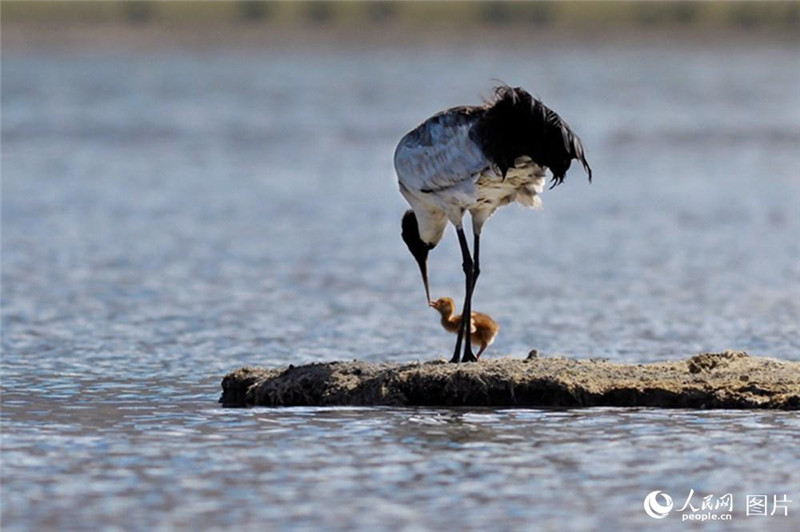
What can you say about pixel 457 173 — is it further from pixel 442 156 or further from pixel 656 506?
pixel 656 506

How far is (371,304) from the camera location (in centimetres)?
1544

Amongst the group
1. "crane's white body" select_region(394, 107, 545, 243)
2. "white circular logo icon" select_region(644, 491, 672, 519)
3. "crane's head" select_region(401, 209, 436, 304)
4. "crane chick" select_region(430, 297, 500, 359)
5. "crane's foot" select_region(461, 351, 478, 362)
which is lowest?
"white circular logo icon" select_region(644, 491, 672, 519)

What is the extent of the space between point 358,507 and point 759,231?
12783 mm

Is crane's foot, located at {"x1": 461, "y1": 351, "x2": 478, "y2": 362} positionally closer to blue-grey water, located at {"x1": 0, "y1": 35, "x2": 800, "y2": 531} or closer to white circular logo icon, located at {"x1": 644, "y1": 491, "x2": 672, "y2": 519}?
blue-grey water, located at {"x1": 0, "y1": 35, "x2": 800, "y2": 531}

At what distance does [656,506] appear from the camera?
8344 mm

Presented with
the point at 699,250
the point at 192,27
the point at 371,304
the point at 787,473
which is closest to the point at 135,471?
the point at 787,473

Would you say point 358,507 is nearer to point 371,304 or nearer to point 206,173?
point 371,304

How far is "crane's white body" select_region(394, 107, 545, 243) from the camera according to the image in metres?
11.1

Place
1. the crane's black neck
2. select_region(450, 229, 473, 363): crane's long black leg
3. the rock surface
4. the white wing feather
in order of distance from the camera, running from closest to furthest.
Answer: the rock surface
the crane's black neck
the white wing feather
select_region(450, 229, 473, 363): crane's long black leg

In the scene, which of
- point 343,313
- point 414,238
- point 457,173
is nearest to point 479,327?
point 414,238

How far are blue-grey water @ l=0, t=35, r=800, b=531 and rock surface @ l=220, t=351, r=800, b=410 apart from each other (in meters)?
0.18

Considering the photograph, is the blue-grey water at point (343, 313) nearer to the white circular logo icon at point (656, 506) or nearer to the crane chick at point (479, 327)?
the white circular logo icon at point (656, 506)

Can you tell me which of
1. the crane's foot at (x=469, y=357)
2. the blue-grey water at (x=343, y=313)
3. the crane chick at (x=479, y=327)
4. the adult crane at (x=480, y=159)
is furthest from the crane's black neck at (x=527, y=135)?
the blue-grey water at (x=343, y=313)

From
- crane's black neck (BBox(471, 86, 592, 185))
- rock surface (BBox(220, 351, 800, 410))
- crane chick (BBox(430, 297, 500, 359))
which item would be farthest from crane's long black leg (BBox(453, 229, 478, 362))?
crane's black neck (BBox(471, 86, 592, 185))
